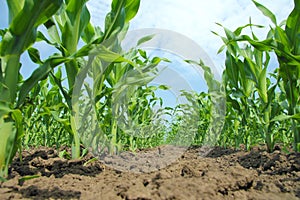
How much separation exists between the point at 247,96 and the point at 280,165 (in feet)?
3.75

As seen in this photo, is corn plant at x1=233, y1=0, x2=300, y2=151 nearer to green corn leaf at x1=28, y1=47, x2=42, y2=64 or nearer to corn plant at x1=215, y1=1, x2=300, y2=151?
corn plant at x1=215, y1=1, x2=300, y2=151

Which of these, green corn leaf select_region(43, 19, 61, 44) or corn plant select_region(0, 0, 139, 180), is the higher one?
green corn leaf select_region(43, 19, 61, 44)

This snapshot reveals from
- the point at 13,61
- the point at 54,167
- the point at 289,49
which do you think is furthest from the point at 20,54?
the point at 289,49

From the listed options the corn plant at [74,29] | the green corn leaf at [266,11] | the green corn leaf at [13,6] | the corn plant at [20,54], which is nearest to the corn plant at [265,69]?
the green corn leaf at [266,11]

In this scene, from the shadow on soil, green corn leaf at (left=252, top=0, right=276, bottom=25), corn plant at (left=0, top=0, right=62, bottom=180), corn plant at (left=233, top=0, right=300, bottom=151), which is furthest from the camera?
green corn leaf at (left=252, top=0, right=276, bottom=25)

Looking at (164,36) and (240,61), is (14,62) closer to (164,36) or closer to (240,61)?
(164,36)

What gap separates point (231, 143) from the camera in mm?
5090

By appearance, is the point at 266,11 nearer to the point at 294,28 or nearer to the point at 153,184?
the point at 294,28

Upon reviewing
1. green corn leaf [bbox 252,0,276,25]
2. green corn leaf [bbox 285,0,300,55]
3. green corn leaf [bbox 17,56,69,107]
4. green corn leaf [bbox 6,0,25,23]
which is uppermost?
green corn leaf [bbox 252,0,276,25]

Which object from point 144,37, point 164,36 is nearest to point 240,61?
point 164,36

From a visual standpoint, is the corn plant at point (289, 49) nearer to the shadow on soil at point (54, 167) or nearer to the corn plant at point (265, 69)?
the corn plant at point (265, 69)

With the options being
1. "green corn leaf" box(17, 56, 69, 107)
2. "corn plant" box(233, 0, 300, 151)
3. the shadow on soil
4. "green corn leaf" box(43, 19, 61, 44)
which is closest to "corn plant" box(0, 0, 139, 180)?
"green corn leaf" box(17, 56, 69, 107)

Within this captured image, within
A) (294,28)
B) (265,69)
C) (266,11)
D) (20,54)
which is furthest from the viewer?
(265,69)

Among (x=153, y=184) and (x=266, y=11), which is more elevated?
(x=266, y=11)
